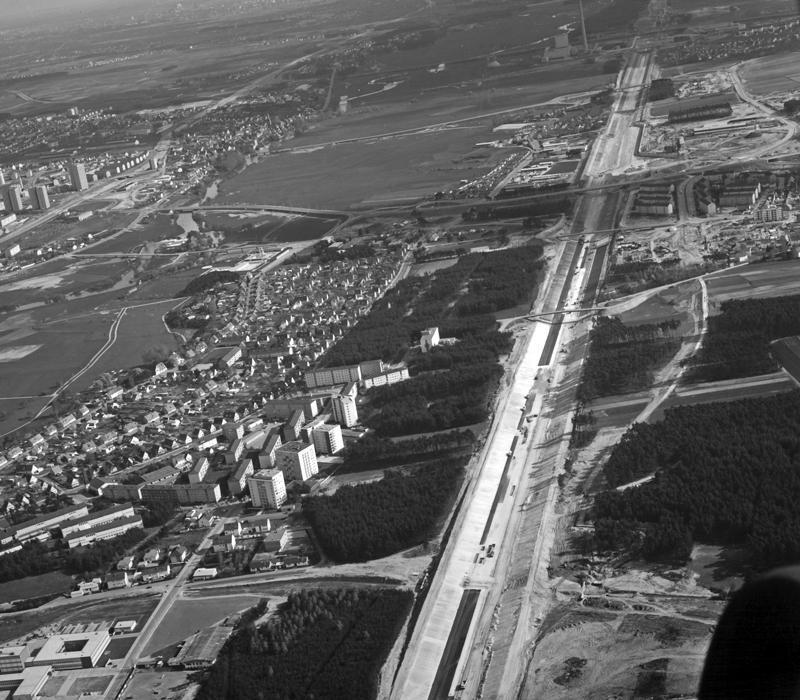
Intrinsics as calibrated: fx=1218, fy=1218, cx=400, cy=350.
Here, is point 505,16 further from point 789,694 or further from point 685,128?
point 789,694

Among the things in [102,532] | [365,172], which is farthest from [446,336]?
[365,172]

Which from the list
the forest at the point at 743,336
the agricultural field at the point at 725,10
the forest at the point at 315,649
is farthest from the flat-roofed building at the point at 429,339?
the agricultural field at the point at 725,10

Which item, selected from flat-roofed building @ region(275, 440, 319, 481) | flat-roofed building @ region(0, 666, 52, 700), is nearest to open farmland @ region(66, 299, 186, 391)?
flat-roofed building @ region(275, 440, 319, 481)

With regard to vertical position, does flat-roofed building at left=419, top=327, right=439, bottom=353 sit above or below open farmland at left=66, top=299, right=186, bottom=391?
above

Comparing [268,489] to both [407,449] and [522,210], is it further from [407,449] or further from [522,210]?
[522,210]

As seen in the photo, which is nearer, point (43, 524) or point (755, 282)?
point (43, 524)

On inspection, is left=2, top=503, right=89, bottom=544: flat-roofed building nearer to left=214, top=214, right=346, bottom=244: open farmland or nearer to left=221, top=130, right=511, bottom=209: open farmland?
left=214, top=214, right=346, bottom=244: open farmland

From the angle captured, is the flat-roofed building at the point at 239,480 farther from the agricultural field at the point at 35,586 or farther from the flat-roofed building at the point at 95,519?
the agricultural field at the point at 35,586
